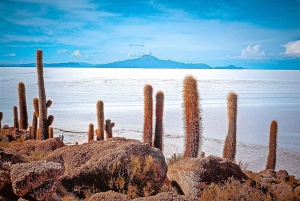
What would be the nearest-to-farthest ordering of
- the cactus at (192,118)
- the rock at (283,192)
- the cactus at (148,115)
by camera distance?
the rock at (283,192), the cactus at (192,118), the cactus at (148,115)

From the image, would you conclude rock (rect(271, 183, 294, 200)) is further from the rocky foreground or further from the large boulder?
the large boulder

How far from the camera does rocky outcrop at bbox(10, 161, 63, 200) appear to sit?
9.07 feet

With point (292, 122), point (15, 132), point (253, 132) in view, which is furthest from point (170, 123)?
point (15, 132)

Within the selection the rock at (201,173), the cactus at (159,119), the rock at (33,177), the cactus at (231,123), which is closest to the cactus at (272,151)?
the cactus at (231,123)

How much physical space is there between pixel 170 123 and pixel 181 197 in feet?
47.5

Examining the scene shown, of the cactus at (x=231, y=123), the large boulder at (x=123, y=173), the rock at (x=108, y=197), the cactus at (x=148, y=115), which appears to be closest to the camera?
the rock at (x=108, y=197)

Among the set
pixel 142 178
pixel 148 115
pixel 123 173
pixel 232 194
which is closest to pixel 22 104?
pixel 148 115

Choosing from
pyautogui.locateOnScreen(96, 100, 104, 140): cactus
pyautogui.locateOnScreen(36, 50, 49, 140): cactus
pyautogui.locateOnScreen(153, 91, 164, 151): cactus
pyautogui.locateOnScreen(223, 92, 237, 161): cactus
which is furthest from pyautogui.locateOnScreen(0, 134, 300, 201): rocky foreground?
pyautogui.locateOnScreen(36, 50, 49, 140): cactus

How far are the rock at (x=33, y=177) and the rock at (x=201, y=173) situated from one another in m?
2.26

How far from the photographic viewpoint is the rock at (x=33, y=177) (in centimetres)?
276

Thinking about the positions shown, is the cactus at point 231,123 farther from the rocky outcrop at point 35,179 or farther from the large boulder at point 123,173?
the rocky outcrop at point 35,179

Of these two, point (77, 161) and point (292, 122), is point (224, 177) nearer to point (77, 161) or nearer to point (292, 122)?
point (77, 161)

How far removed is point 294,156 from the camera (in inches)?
462

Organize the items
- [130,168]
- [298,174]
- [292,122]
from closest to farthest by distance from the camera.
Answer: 1. [130,168]
2. [298,174]
3. [292,122]
